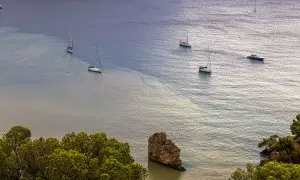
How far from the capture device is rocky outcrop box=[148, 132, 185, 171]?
48094 mm

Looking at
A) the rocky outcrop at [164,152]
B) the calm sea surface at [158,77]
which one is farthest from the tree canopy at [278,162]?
the rocky outcrop at [164,152]

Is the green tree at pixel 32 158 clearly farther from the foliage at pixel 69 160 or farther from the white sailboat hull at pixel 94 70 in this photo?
the white sailboat hull at pixel 94 70

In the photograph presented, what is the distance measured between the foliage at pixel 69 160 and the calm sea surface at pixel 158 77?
1161 centimetres

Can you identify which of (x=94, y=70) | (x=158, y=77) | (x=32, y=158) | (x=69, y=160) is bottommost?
(x=69, y=160)

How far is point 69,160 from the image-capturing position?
33.7 meters

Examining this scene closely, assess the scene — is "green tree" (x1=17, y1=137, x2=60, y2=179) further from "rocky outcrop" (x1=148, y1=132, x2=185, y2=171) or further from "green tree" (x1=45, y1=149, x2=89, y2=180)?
"rocky outcrop" (x1=148, y1=132, x2=185, y2=171)

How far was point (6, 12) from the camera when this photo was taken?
385 feet

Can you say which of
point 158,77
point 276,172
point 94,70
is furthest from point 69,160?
point 94,70

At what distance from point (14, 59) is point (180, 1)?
5863cm

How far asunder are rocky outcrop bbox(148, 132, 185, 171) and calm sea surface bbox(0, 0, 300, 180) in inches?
33.6

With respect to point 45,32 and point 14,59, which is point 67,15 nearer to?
point 45,32

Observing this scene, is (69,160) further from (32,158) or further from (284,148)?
(284,148)

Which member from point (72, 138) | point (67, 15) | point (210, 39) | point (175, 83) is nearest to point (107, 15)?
point (67, 15)

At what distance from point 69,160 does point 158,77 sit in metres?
43.8
